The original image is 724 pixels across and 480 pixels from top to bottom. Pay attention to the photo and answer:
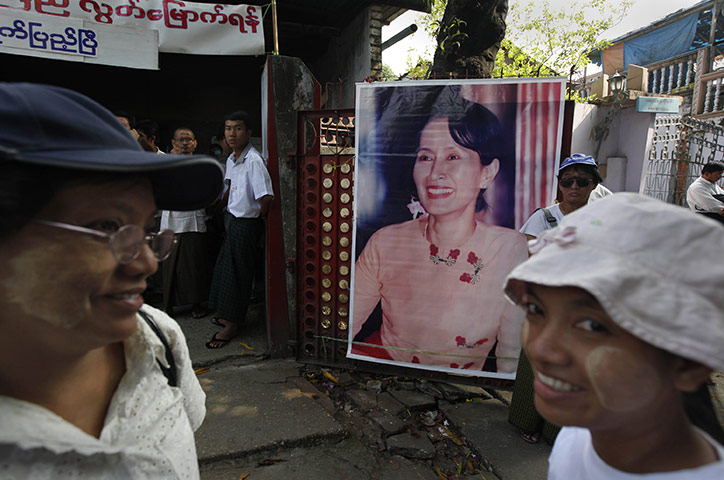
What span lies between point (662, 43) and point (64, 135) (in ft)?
79.9

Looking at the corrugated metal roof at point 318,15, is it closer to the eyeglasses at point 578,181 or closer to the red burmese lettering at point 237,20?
the red burmese lettering at point 237,20

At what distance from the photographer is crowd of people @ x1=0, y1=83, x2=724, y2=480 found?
70 centimetres

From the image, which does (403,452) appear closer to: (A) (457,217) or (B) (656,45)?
(A) (457,217)

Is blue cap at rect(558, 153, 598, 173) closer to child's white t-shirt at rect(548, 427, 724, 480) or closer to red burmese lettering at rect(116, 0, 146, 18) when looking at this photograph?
child's white t-shirt at rect(548, 427, 724, 480)

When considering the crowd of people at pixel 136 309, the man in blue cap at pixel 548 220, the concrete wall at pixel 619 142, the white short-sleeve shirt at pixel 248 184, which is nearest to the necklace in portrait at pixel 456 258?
the man in blue cap at pixel 548 220

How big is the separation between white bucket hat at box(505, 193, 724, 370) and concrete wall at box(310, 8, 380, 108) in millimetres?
5263

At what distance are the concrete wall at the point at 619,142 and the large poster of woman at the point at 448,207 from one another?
10.2 meters

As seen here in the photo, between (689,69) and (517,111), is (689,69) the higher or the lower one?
the higher one

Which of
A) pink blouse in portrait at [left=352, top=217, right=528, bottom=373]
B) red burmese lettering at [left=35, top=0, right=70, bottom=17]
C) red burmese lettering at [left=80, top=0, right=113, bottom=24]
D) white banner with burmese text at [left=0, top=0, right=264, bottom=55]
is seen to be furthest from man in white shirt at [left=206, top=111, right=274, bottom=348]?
red burmese lettering at [left=35, top=0, right=70, bottom=17]

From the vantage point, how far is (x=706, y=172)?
6.60m

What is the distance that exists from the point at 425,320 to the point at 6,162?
302 centimetres

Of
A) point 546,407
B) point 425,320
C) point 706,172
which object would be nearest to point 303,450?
point 425,320

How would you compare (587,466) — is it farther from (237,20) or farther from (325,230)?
(237,20)

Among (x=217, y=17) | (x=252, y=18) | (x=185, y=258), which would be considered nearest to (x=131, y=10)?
(x=217, y=17)
